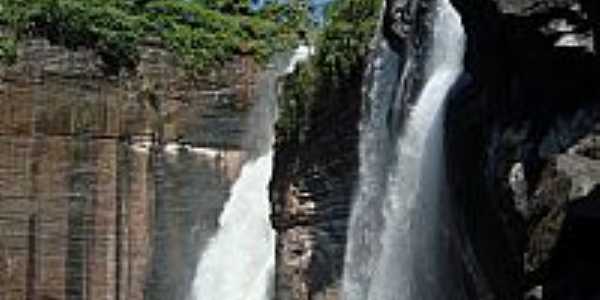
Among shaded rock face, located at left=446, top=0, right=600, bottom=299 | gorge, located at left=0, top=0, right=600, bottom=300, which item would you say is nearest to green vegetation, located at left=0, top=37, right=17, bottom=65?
gorge, located at left=0, top=0, right=600, bottom=300

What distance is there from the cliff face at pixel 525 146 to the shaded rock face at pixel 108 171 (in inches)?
373

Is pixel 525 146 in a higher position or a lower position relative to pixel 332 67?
lower

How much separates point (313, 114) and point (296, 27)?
7695mm

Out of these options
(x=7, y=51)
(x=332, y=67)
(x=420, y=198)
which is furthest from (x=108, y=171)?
(x=420, y=198)

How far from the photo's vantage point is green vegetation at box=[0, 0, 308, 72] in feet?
81.4

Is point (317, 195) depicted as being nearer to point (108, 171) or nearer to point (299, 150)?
point (299, 150)

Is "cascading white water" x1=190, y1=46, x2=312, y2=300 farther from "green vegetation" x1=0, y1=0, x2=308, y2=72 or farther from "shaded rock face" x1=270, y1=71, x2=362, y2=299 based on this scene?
"shaded rock face" x1=270, y1=71, x2=362, y2=299

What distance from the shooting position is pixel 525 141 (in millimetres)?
11172

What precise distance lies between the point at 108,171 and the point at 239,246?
8.86 ft

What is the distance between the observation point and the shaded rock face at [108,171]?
22.9 metres

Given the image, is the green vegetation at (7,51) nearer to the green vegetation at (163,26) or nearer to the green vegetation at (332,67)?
the green vegetation at (163,26)

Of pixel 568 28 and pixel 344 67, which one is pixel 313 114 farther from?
pixel 568 28

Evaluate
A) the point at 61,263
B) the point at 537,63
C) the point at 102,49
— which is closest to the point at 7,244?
the point at 61,263

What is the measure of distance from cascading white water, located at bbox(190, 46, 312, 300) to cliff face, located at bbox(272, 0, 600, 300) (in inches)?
384
